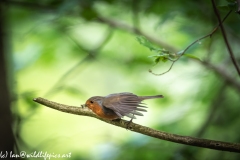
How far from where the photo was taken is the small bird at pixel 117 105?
1746 millimetres

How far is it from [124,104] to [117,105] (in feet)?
0.12

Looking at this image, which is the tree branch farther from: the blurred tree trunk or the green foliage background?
the green foliage background

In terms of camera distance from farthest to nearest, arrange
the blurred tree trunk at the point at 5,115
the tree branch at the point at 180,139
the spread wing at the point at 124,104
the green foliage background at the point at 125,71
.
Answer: the green foliage background at the point at 125,71 < the blurred tree trunk at the point at 5,115 < the spread wing at the point at 124,104 < the tree branch at the point at 180,139

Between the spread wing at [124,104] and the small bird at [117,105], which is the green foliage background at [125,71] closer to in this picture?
the small bird at [117,105]

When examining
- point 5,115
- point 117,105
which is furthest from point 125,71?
point 117,105

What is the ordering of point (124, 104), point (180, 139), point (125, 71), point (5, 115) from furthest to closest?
point (125, 71), point (5, 115), point (124, 104), point (180, 139)

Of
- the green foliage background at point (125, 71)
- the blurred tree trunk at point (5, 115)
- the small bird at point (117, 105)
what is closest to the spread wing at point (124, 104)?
the small bird at point (117, 105)

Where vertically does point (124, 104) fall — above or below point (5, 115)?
above

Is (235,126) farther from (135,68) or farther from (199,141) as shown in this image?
(199,141)

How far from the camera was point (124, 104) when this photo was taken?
5.94ft

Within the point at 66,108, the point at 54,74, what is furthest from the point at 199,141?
the point at 54,74

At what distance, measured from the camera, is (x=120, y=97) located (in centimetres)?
187

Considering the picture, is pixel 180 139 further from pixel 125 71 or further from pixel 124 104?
pixel 125 71

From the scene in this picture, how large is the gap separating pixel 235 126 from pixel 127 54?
1432mm
